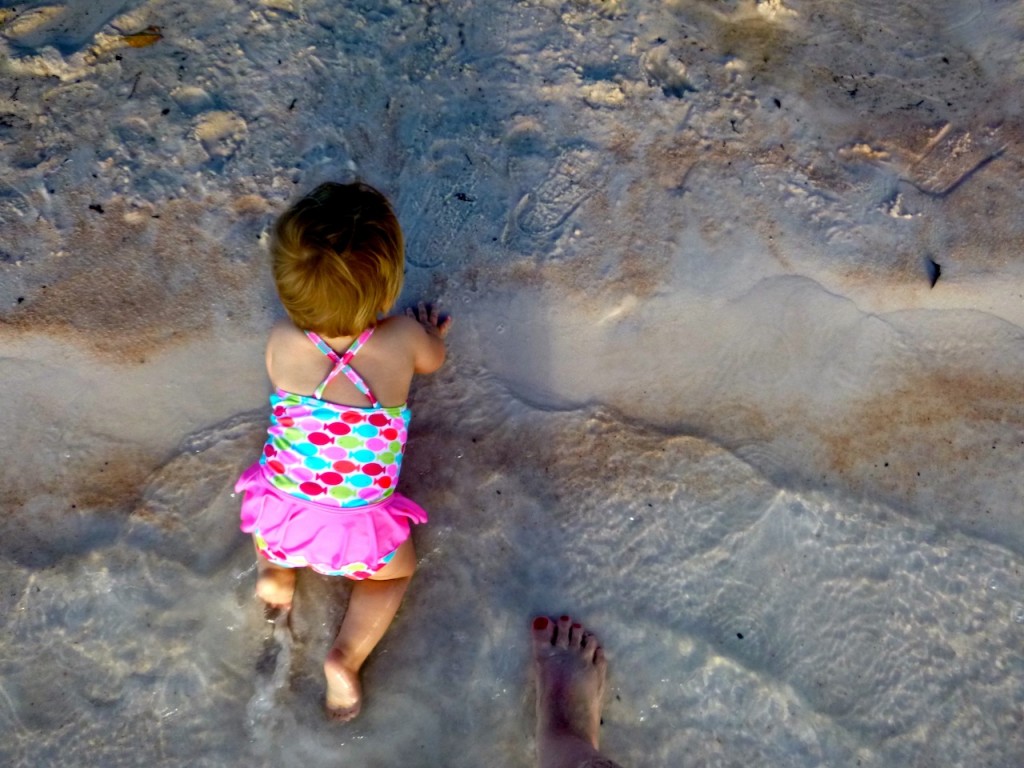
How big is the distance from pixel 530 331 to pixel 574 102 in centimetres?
79

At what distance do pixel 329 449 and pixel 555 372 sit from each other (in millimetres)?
767

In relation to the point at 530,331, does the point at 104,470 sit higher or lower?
lower

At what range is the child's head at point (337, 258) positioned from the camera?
1.75 metres

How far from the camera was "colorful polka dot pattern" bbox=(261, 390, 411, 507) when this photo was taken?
6.50 ft

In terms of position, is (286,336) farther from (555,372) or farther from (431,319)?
(555,372)

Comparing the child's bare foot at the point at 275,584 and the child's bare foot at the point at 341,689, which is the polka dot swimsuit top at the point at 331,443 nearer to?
the child's bare foot at the point at 275,584

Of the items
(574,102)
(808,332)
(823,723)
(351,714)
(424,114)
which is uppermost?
(574,102)

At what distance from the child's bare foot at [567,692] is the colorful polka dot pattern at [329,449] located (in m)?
0.66

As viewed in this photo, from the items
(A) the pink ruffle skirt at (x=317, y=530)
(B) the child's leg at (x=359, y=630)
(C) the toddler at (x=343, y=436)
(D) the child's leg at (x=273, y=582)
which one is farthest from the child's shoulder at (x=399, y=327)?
(D) the child's leg at (x=273, y=582)

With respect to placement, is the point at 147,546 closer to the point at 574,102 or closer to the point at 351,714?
the point at 351,714

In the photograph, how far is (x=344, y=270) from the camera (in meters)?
1.75

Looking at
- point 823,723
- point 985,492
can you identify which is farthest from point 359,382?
point 985,492

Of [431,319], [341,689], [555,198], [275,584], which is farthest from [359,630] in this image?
[555,198]

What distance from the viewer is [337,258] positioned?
1.74 m
